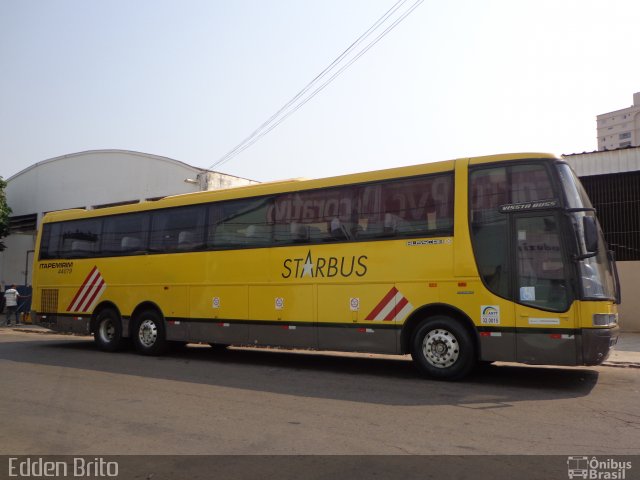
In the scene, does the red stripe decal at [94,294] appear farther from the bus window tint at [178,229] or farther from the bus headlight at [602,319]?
the bus headlight at [602,319]

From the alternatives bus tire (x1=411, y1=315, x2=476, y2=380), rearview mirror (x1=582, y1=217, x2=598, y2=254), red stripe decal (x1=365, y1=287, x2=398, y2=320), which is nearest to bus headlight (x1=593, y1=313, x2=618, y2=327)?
rearview mirror (x1=582, y1=217, x2=598, y2=254)

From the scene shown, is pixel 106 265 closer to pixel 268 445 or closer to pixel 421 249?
pixel 421 249

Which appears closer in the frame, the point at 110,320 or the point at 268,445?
the point at 268,445

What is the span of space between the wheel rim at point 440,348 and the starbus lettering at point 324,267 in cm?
161

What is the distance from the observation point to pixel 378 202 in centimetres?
948

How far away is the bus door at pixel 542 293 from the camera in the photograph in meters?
7.68

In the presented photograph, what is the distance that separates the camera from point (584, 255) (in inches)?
300

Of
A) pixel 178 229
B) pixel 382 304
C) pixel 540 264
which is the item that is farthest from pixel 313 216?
pixel 540 264

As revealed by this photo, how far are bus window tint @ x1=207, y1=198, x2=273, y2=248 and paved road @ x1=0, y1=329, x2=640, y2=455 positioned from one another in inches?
99.6

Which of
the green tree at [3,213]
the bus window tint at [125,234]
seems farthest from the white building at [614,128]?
the bus window tint at [125,234]

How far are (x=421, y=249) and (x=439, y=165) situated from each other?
142 centimetres

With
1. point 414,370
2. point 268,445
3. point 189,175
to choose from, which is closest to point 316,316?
point 414,370

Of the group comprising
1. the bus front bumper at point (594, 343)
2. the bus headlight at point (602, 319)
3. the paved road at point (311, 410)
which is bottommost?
the paved road at point (311, 410)
